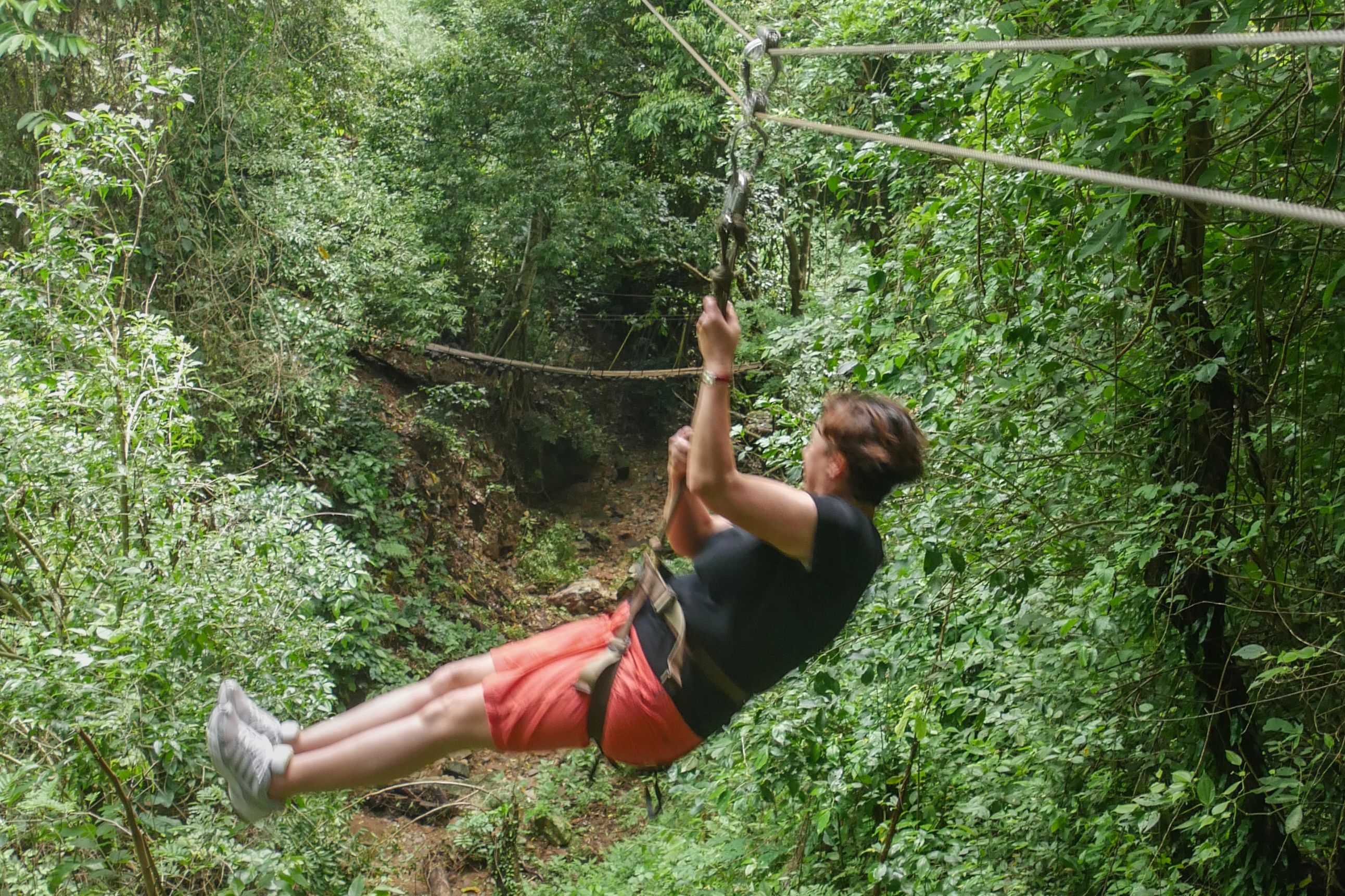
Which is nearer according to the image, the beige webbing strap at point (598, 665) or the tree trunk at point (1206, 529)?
the beige webbing strap at point (598, 665)

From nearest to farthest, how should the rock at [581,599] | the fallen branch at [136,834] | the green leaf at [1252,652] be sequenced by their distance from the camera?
the green leaf at [1252,652] < the fallen branch at [136,834] < the rock at [581,599]

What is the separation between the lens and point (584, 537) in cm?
1081

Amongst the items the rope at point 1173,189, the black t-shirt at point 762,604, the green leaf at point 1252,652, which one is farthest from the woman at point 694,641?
the green leaf at point 1252,652

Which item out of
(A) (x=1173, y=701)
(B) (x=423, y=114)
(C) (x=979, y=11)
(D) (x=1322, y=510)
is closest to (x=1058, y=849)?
(A) (x=1173, y=701)

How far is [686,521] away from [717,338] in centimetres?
41

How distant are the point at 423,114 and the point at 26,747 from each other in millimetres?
7056

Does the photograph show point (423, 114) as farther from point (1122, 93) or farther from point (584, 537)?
point (1122, 93)

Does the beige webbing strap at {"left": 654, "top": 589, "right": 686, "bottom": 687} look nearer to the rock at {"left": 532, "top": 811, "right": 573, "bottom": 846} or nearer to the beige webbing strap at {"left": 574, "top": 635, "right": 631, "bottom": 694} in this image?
the beige webbing strap at {"left": 574, "top": 635, "right": 631, "bottom": 694}

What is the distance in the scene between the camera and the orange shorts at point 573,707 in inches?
70.3

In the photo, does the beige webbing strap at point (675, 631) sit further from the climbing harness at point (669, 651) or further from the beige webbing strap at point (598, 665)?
the beige webbing strap at point (598, 665)

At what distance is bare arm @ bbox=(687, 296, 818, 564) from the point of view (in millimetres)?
1543

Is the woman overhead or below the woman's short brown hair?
below

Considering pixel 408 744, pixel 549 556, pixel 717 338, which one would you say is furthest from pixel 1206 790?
pixel 549 556

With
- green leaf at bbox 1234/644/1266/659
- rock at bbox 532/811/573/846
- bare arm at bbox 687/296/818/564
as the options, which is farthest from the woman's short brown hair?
rock at bbox 532/811/573/846
